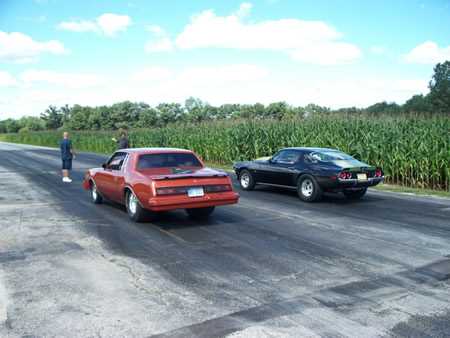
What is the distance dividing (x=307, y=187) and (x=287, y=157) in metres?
1.31

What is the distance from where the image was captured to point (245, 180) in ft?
46.9

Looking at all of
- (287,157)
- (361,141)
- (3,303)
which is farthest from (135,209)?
(361,141)

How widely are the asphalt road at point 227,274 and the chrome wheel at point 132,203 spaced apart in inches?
11.1

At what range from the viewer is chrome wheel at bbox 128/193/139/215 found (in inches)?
350

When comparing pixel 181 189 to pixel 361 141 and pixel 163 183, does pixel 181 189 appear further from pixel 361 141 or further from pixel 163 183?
pixel 361 141

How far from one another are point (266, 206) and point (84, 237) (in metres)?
4.62

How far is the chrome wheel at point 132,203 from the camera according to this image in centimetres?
890

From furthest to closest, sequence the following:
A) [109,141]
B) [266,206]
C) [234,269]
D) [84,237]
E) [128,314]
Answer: [109,141], [266,206], [84,237], [234,269], [128,314]

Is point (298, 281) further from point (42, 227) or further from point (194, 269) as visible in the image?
point (42, 227)

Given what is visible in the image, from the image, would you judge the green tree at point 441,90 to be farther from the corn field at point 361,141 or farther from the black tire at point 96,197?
the black tire at point 96,197

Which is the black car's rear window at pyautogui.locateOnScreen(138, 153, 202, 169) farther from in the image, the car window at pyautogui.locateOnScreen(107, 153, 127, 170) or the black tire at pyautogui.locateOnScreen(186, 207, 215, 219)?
the black tire at pyautogui.locateOnScreen(186, 207, 215, 219)

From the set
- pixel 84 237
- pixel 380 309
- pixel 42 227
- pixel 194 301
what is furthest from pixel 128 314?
pixel 42 227

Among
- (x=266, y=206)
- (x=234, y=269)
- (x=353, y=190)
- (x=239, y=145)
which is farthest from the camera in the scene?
(x=239, y=145)

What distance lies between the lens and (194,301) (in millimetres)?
4762
